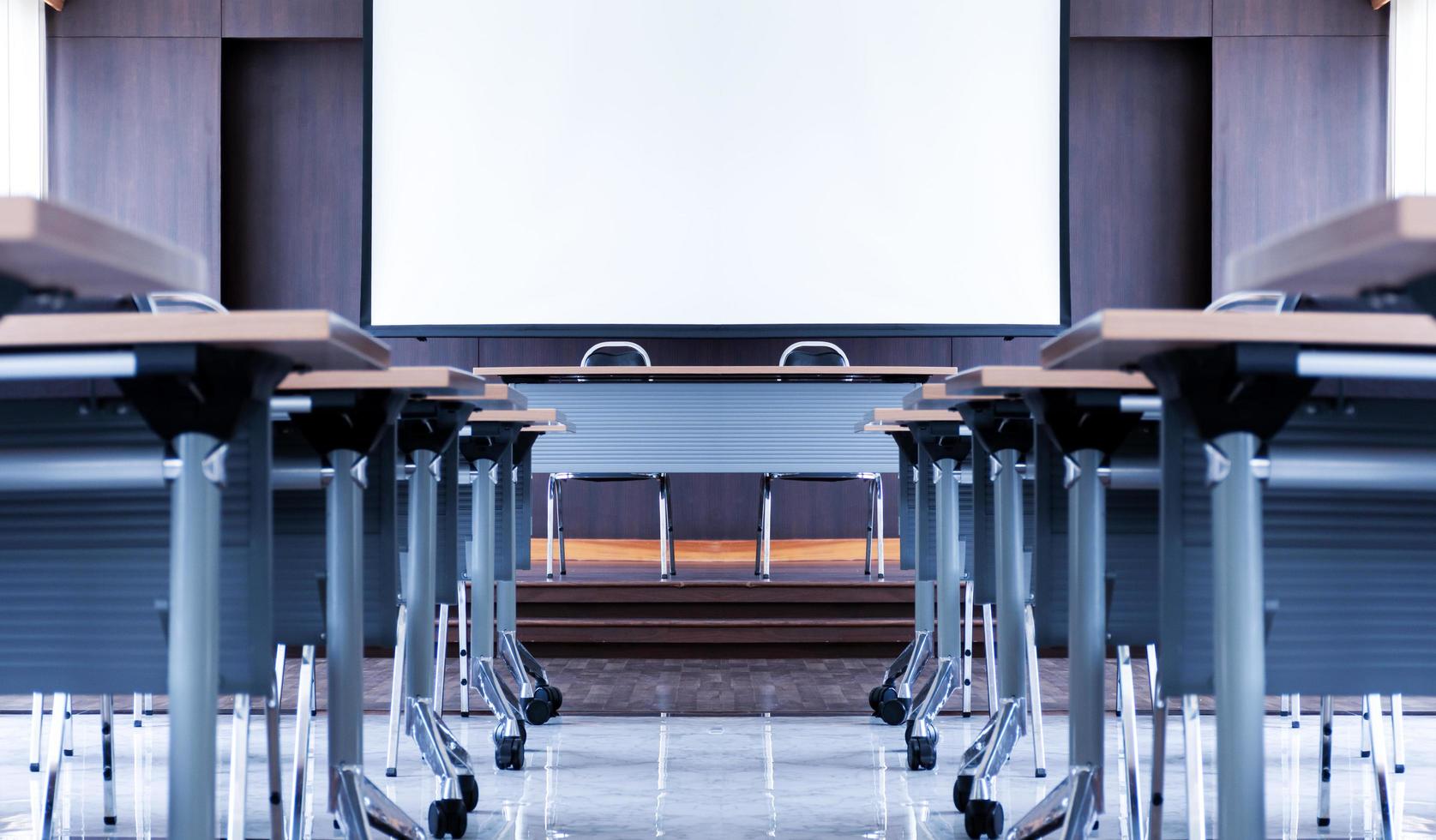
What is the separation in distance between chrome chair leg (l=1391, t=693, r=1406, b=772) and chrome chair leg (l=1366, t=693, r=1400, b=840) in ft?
0.39

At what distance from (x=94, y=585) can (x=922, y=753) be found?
199cm

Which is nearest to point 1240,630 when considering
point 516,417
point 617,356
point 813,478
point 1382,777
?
point 1382,777

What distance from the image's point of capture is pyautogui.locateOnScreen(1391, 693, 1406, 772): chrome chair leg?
2.42 meters

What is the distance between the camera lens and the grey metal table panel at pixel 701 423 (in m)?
5.32

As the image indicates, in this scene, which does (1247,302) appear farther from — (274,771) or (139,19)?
(139,19)

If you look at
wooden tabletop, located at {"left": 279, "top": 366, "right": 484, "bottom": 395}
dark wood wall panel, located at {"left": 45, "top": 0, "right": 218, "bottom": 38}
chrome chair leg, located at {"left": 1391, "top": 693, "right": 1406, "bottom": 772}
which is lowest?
chrome chair leg, located at {"left": 1391, "top": 693, "right": 1406, "bottom": 772}

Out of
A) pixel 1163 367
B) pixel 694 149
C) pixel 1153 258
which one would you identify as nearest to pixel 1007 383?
pixel 1163 367

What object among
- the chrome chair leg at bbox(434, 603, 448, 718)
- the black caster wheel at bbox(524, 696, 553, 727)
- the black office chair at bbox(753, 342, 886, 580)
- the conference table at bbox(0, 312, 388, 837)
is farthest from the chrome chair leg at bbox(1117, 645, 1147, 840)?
the black office chair at bbox(753, 342, 886, 580)

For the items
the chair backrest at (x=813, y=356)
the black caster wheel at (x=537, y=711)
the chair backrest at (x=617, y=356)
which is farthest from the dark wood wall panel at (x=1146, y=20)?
the black caster wheel at (x=537, y=711)

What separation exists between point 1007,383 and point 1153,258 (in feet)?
19.9

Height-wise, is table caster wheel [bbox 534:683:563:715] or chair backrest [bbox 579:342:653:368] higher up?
chair backrest [bbox 579:342:653:368]

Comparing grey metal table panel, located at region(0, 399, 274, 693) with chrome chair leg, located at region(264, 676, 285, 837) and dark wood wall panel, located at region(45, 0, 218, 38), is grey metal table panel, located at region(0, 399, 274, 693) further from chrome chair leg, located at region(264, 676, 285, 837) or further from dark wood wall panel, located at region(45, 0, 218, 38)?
dark wood wall panel, located at region(45, 0, 218, 38)

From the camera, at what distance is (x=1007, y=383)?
179 centimetres

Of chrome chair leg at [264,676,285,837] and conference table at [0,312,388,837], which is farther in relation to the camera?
chrome chair leg at [264,676,285,837]
